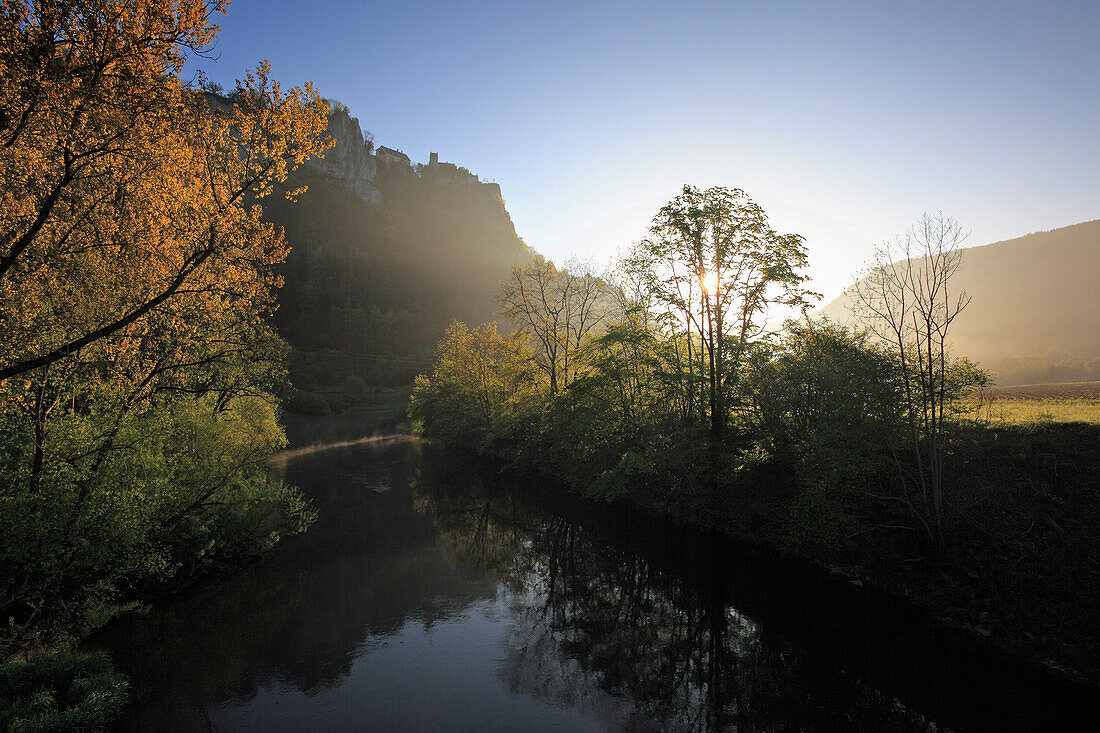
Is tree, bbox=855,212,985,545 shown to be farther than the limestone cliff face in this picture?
No

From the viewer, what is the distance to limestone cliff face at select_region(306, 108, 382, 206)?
147500 mm

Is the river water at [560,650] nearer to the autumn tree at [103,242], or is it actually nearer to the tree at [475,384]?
the autumn tree at [103,242]

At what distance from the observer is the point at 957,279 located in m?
77.4

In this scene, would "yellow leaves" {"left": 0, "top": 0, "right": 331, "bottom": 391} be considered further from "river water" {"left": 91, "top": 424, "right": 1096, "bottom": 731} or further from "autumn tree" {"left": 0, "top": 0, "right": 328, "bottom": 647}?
"river water" {"left": 91, "top": 424, "right": 1096, "bottom": 731}

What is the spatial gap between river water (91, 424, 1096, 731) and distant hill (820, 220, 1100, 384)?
5172 centimetres

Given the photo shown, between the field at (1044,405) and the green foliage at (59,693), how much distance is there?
24.8m

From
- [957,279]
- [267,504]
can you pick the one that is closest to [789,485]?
[267,504]

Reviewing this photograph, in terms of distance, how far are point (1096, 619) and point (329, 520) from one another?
2744 centimetres

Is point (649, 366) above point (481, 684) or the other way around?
above

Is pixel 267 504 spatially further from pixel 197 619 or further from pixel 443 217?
pixel 443 217

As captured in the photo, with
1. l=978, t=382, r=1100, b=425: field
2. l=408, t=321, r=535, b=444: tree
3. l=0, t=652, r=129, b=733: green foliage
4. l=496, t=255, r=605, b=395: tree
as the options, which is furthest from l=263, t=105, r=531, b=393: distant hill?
l=978, t=382, r=1100, b=425: field

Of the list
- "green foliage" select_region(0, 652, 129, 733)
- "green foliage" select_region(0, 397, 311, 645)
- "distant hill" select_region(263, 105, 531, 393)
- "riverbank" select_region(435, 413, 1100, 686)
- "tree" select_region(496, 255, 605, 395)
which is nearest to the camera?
"green foliage" select_region(0, 652, 129, 733)

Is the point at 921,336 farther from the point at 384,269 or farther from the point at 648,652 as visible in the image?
the point at 384,269

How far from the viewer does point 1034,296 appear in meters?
68.2
